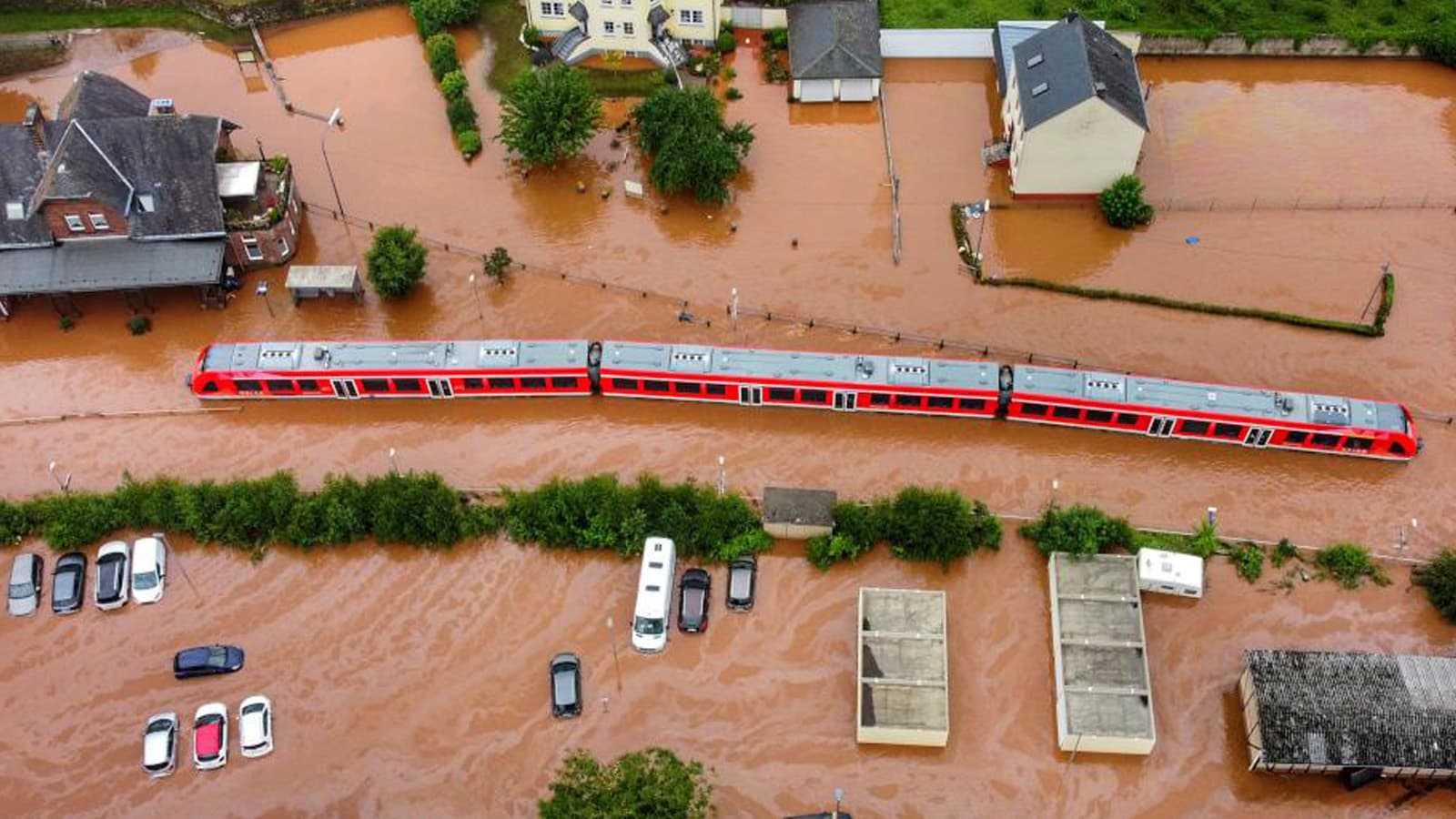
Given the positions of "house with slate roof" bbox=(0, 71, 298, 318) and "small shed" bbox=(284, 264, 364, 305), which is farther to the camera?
"small shed" bbox=(284, 264, 364, 305)

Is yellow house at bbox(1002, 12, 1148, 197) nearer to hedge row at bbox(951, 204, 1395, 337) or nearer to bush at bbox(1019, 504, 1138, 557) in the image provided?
hedge row at bbox(951, 204, 1395, 337)

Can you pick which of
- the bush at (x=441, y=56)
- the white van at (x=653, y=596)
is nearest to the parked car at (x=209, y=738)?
the white van at (x=653, y=596)

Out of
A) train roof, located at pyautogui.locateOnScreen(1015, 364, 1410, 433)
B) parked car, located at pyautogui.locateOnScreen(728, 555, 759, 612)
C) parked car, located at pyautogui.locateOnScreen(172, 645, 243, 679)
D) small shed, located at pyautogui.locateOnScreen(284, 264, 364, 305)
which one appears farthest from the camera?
small shed, located at pyautogui.locateOnScreen(284, 264, 364, 305)

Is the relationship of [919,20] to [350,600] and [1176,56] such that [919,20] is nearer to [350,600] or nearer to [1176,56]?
[1176,56]

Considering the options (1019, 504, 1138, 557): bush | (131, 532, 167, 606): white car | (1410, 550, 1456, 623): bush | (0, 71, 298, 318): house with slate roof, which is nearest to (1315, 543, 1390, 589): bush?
(1410, 550, 1456, 623): bush

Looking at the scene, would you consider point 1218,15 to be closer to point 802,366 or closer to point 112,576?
point 802,366

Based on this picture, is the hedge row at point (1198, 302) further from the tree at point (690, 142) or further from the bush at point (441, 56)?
the bush at point (441, 56)

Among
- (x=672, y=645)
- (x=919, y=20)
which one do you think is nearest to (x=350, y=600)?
(x=672, y=645)
